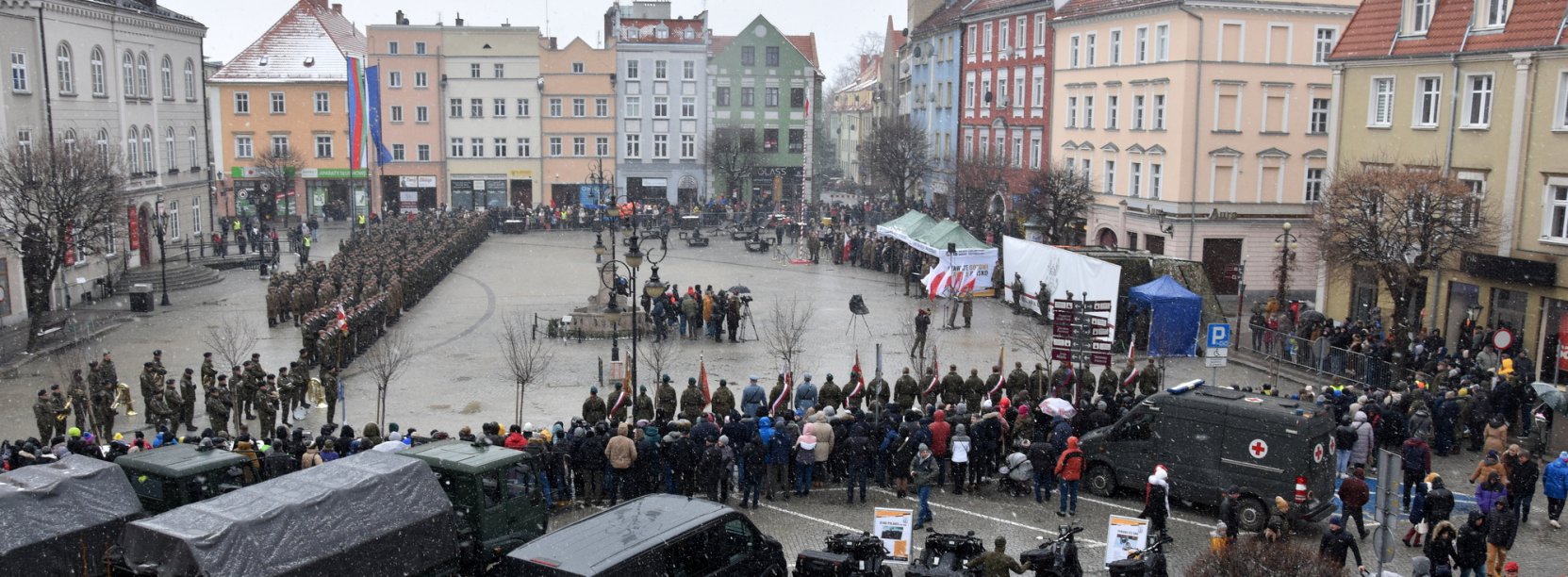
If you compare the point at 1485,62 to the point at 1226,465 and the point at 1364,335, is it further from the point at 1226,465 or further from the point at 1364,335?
the point at 1226,465

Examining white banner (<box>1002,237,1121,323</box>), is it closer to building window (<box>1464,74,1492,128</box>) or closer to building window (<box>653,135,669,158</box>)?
building window (<box>1464,74,1492,128</box>)

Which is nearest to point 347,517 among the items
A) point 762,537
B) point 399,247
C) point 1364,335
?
point 762,537

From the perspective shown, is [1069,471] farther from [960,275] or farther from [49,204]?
[49,204]

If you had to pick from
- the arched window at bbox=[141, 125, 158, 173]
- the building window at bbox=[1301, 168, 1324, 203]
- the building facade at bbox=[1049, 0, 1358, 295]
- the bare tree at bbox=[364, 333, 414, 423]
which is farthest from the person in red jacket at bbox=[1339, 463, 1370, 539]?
the arched window at bbox=[141, 125, 158, 173]

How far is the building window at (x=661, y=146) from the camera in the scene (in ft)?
228

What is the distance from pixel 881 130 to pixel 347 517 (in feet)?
Result: 168

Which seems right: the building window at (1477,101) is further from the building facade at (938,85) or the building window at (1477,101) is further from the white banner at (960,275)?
the building facade at (938,85)

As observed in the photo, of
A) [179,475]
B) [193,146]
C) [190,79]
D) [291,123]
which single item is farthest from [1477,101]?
[291,123]

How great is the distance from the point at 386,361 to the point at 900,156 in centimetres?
3695

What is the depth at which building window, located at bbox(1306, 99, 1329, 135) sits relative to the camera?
4191 centimetres

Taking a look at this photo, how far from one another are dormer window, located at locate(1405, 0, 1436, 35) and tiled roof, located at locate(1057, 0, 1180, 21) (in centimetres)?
1017

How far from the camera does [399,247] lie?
1663 inches

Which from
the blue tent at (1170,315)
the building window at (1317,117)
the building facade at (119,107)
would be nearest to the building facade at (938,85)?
the building window at (1317,117)

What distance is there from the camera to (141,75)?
144ft
